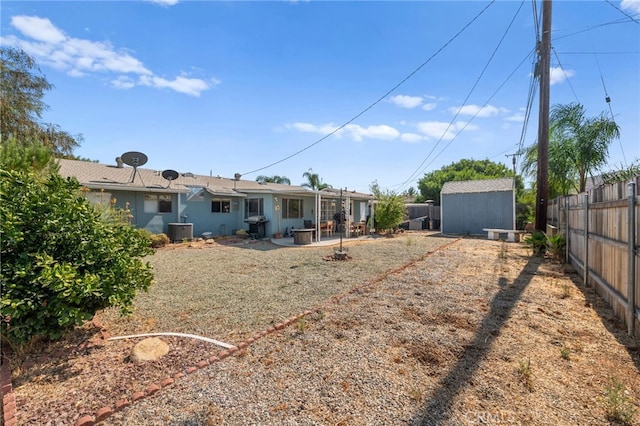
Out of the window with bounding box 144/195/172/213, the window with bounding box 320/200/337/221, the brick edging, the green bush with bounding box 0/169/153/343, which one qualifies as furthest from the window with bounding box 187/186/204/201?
the green bush with bounding box 0/169/153/343

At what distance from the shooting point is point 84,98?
1090 centimetres

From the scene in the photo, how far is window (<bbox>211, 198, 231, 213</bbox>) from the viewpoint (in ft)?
49.5

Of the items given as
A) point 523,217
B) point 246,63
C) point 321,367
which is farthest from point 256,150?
point 321,367

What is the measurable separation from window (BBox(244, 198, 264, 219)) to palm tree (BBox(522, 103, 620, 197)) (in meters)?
14.0

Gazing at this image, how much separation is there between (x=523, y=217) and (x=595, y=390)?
19.2 m

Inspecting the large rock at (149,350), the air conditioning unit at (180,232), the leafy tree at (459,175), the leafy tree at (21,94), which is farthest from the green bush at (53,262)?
the leafy tree at (459,175)

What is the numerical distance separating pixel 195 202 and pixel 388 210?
10290 mm

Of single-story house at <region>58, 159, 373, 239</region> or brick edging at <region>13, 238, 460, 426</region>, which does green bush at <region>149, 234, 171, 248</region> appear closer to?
single-story house at <region>58, 159, 373, 239</region>

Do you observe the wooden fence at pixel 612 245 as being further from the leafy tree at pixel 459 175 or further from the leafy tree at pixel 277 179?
the leafy tree at pixel 277 179

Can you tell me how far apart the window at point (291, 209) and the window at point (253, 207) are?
1140mm

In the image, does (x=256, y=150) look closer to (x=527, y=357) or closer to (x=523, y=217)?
(x=523, y=217)

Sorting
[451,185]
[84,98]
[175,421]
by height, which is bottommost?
[175,421]

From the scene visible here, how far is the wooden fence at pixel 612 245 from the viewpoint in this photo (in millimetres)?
3451

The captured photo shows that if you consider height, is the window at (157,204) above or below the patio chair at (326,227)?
above
